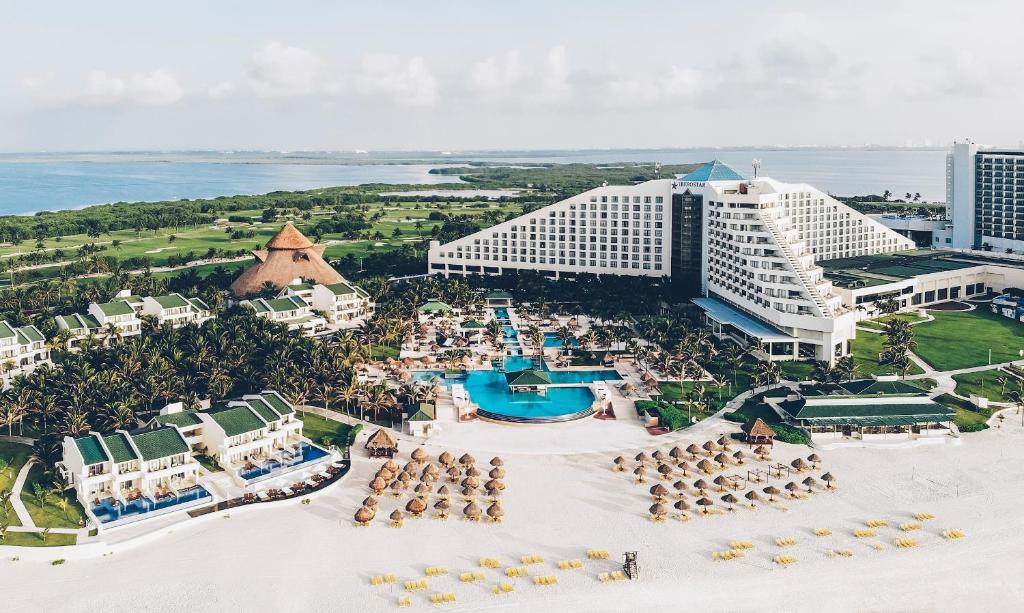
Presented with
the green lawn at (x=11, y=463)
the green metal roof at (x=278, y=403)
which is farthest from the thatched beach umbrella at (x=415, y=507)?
the green lawn at (x=11, y=463)

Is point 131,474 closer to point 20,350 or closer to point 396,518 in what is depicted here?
point 396,518

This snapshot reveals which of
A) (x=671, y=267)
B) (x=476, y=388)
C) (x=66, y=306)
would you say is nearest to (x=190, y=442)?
(x=476, y=388)

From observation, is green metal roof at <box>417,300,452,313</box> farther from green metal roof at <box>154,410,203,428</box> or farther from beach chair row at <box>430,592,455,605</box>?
beach chair row at <box>430,592,455,605</box>

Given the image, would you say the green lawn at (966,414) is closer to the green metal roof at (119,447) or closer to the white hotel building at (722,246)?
the white hotel building at (722,246)

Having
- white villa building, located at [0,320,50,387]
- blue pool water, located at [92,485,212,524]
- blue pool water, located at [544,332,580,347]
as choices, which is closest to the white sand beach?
blue pool water, located at [92,485,212,524]

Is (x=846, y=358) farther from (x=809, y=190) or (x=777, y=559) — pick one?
(x=809, y=190)

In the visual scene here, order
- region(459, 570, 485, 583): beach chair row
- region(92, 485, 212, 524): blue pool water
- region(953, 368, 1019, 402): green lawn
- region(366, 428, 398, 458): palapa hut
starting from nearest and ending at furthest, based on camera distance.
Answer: region(459, 570, 485, 583): beach chair row
region(92, 485, 212, 524): blue pool water
region(366, 428, 398, 458): palapa hut
region(953, 368, 1019, 402): green lawn
